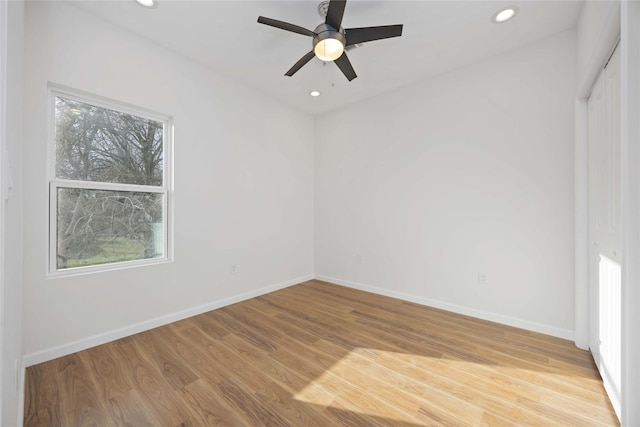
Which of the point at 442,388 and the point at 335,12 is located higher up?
the point at 335,12

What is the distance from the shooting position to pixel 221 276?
3.16 meters

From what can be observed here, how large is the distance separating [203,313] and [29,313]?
1.35 m

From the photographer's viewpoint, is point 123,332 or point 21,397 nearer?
point 21,397

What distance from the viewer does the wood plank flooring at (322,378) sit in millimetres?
1513

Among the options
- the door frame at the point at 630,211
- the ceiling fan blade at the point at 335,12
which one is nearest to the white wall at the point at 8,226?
the ceiling fan blade at the point at 335,12

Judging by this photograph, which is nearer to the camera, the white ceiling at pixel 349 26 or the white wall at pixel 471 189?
the white ceiling at pixel 349 26

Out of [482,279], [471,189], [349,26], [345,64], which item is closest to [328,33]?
[345,64]

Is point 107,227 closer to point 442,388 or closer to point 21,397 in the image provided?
point 21,397

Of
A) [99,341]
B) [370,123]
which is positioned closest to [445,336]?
[370,123]

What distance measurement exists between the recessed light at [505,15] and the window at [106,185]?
314cm

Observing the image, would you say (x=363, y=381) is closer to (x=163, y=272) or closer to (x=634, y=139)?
(x=634, y=139)

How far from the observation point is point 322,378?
1.84 metres

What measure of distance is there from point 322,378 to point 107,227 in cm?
224

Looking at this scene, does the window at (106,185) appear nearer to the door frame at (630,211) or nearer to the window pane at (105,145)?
the window pane at (105,145)
